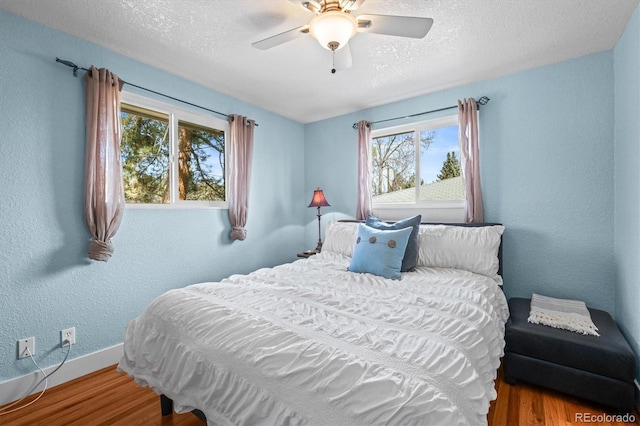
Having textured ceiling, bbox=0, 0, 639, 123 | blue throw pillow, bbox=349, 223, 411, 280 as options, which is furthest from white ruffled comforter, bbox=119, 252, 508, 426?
textured ceiling, bbox=0, 0, 639, 123

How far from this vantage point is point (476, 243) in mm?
2406

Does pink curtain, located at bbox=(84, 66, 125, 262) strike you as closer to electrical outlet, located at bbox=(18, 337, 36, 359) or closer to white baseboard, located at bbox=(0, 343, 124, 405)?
electrical outlet, located at bbox=(18, 337, 36, 359)

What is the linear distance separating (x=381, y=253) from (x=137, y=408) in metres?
1.89

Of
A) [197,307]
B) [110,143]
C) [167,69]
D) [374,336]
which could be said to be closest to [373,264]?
[374,336]

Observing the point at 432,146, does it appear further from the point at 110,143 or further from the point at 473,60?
the point at 110,143

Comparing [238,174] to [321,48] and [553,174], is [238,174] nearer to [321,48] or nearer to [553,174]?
[321,48]

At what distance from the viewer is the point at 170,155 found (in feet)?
8.98

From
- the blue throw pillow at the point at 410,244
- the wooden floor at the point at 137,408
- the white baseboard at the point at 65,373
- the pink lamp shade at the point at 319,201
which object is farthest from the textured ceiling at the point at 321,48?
the wooden floor at the point at 137,408

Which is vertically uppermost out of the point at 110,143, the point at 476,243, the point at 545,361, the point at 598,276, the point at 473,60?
the point at 473,60

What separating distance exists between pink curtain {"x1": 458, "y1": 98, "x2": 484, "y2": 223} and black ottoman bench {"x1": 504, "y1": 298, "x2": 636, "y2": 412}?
1059 millimetres

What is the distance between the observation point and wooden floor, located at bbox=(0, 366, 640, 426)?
64.4 inches

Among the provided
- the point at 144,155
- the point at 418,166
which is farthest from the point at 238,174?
the point at 418,166

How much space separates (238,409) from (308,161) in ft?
11.2

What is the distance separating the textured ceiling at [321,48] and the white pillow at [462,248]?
1.45 metres
